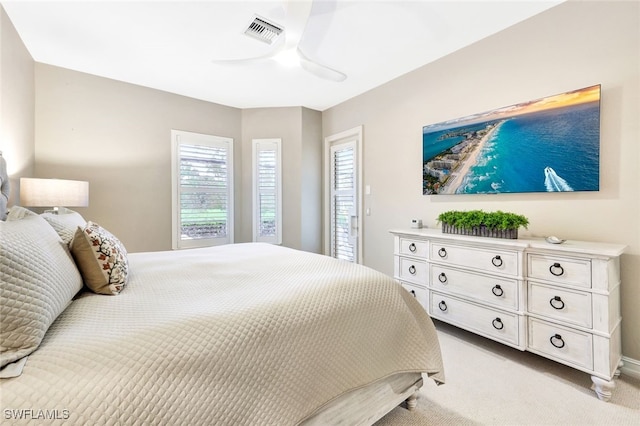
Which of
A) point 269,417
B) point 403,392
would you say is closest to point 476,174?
point 403,392

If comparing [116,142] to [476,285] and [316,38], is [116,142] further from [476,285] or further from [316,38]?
[476,285]

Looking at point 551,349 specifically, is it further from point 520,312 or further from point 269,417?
point 269,417

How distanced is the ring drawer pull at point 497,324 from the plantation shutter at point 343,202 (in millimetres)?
2069

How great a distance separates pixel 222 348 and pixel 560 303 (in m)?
2.04

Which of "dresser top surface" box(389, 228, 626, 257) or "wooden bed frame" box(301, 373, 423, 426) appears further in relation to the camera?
"dresser top surface" box(389, 228, 626, 257)

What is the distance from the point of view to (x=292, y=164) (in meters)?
4.28

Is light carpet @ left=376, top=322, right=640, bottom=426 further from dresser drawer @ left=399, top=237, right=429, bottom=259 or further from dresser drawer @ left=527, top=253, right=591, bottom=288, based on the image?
dresser drawer @ left=399, top=237, right=429, bottom=259

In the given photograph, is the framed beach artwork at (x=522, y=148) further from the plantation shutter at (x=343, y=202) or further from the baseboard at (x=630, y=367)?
the plantation shutter at (x=343, y=202)

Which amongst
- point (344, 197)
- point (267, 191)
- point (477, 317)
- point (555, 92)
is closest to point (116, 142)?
point (267, 191)

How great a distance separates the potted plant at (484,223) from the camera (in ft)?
6.77

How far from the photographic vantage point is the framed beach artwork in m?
1.96

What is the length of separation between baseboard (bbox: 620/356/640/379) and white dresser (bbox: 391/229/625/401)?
0.06 m

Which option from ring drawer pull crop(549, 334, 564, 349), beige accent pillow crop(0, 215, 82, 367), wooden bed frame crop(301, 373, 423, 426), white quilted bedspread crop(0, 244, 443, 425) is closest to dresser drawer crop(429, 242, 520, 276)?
ring drawer pull crop(549, 334, 564, 349)

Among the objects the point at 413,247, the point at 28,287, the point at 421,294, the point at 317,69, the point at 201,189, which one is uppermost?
the point at 317,69
